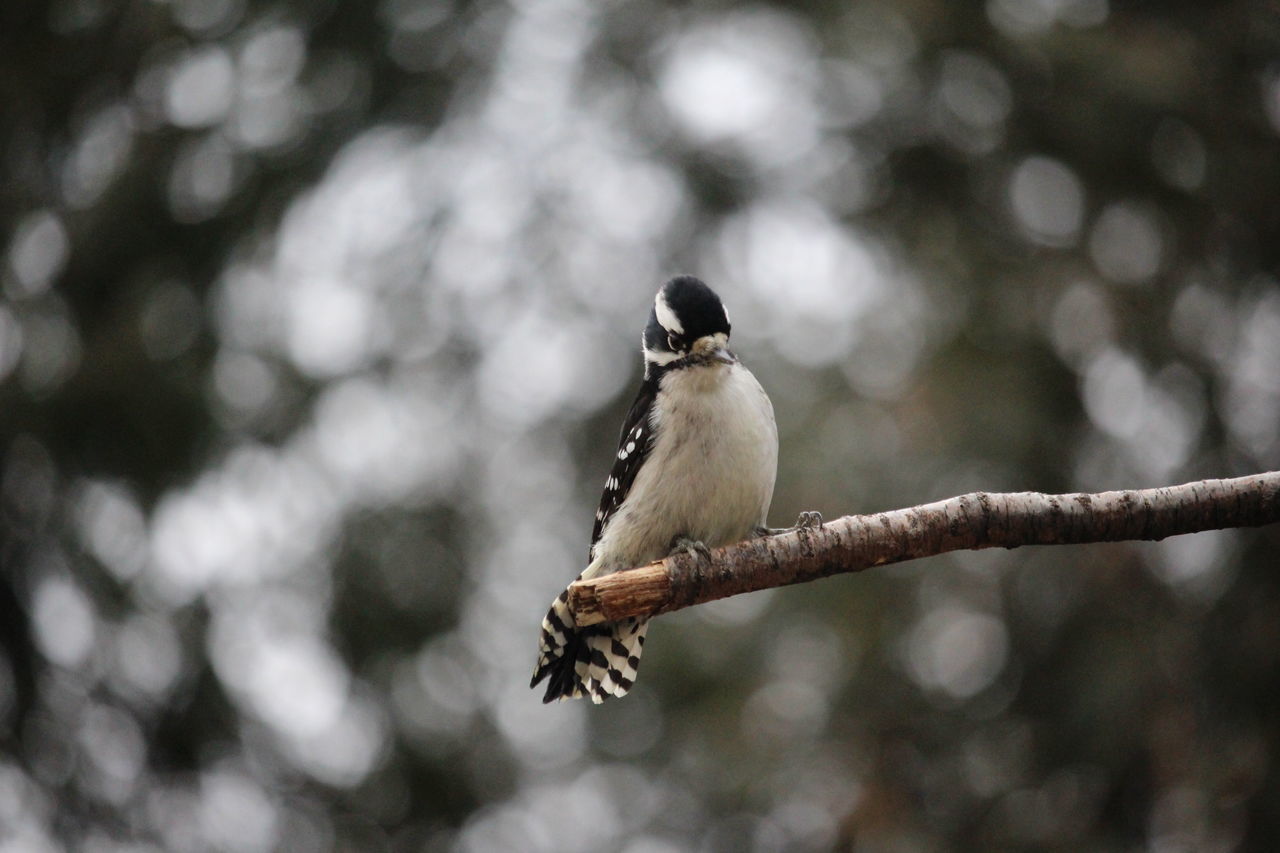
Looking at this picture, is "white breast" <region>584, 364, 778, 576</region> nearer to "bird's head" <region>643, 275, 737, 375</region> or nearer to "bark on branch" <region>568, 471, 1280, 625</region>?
"bird's head" <region>643, 275, 737, 375</region>

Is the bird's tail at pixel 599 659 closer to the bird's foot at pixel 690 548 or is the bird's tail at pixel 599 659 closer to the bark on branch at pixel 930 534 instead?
the bird's foot at pixel 690 548

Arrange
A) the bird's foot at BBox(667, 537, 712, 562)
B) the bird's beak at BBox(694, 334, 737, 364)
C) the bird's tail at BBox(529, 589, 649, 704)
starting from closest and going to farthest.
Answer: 1. the bird's foot at BBox(667, 537, 712, 562)
2. the bird's beak at BBox(694, 334, 737, 364)
3. the bird's tail at BBox(529, 589, 649, 704)

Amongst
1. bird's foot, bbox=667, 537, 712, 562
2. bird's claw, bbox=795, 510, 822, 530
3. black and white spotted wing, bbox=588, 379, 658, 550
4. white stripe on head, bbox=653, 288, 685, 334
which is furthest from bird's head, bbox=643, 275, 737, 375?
bird's claw, bbox=795, 510, 822, 530

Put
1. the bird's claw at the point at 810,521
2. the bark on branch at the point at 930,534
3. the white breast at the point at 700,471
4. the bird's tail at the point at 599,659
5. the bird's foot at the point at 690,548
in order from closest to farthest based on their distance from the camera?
the bark on branch at the point at 930,534 < the bird's claw at the point at 810,521 < the bird's foot at the point at 690,548 < the white breast at the point at 700,471 < the bird's tail at the point at 599,659

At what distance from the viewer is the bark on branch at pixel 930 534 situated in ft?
11.2

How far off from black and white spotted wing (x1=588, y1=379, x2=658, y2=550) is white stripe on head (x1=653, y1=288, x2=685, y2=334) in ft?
0.93

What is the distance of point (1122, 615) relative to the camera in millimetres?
7273

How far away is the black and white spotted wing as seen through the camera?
5070mm

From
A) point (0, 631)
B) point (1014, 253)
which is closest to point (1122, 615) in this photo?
point (1014, 253)

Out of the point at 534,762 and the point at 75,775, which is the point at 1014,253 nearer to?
the point at 534,762

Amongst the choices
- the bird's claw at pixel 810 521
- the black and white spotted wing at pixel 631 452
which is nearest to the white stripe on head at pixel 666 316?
the black and white spotted wing at pixel 631 452

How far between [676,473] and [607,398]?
487 cm

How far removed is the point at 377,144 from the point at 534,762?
5165mm

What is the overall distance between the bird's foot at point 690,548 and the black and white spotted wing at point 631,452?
39cm
